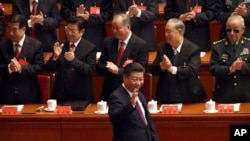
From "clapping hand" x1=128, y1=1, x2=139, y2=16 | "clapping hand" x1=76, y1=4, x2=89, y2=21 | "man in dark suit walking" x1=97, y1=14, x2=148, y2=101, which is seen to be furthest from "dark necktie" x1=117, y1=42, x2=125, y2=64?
"clapping hand" x1=76, y1=4, x2=89, y2=21

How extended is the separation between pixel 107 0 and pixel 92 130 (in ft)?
5.59

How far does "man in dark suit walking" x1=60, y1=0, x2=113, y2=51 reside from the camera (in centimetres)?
694

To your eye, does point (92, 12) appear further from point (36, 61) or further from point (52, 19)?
point (36, 61)

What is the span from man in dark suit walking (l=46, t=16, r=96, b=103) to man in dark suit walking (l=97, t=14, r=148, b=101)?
12cm

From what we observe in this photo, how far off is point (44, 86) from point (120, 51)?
2.43 feet

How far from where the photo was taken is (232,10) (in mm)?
6711

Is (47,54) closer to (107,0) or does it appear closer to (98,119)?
(107,0)

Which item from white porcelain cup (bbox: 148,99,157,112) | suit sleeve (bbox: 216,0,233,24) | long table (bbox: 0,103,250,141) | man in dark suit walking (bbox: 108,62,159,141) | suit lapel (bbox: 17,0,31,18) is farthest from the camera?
suit lapel (bbox: 17,0,31,18)

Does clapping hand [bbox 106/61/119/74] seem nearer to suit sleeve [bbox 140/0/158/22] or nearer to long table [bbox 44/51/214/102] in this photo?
long table [bbox 44/51/214/102]

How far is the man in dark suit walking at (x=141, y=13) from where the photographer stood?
271 inches

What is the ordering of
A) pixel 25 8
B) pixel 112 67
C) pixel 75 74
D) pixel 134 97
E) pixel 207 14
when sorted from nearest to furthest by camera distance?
pixel 134 97 < pixel 112 67 < pixel 75 74 < pixel 207 14 < pixel 25 8

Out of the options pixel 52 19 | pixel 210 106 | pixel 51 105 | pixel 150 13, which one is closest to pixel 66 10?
pixel 52 19

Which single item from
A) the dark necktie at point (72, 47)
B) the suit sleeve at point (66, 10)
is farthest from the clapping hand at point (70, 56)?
the suit sleeve at point (66, 10)

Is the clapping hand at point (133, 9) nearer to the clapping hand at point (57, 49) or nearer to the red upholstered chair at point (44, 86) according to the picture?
the clapping hand at point (57, 49)
